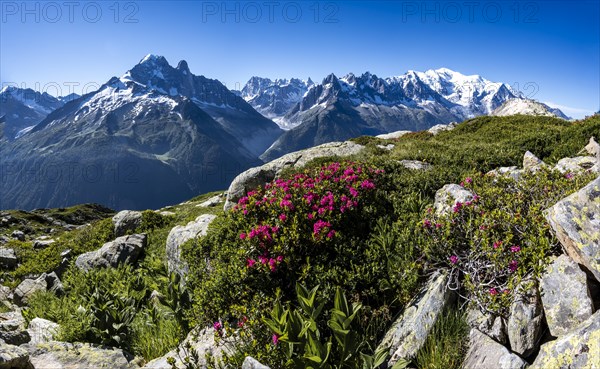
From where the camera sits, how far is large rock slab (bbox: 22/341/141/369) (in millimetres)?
6871

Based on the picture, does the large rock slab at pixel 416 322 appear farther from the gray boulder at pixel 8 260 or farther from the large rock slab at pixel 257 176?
the gray boulder at pixel 8 260

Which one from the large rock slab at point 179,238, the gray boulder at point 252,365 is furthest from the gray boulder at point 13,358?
the gray boulder at point 252,365

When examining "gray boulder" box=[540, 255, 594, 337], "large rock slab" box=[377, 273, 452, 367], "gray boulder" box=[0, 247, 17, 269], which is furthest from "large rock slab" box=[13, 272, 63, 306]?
"gray boulder" box=[540, 255, 594, 337]

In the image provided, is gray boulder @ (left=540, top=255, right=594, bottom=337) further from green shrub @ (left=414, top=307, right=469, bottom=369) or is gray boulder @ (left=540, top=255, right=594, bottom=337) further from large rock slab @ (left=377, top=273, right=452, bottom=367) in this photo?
large rock slab @ (left=377, top=273, right=452, bottom=367)

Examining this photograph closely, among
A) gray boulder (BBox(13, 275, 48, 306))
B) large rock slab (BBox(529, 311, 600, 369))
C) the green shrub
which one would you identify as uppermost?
large rock slab (BBox(529, 311, 600, 369))

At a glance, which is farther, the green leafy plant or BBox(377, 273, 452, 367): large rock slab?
BBox(377, 273, 452, 367): large rock slab

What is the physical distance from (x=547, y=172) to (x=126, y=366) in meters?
11.3

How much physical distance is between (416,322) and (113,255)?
13.9 metres

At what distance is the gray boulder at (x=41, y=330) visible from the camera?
8258 millimetres

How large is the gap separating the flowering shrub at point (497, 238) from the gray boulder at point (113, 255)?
1320cm

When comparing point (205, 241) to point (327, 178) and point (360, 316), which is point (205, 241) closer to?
point (327, 178)

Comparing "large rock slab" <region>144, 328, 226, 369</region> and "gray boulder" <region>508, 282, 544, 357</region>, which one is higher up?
"gray boulder" <region>508, 282, 544, 357</region>

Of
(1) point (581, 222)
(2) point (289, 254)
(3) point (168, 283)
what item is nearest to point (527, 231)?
(1) point (581, 222)

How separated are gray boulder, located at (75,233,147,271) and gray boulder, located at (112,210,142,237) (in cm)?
524
